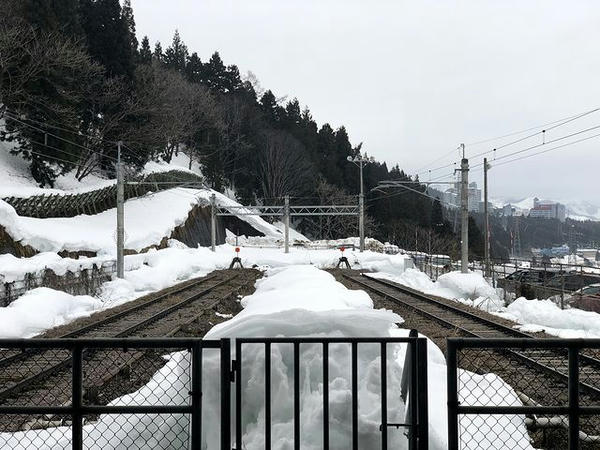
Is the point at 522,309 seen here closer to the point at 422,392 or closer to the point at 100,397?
the point at 100,397

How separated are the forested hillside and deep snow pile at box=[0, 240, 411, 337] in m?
10.8

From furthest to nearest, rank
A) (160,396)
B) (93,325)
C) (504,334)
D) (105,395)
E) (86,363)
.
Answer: (93,325) → (504,334) → (86,363) → (105,395) → (160,396)

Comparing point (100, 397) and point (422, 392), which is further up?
point (422, 392)

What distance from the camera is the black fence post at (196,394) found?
400 cm

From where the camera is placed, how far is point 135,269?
29.5m

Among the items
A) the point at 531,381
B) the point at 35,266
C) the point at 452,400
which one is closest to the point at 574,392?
the point at 452,400

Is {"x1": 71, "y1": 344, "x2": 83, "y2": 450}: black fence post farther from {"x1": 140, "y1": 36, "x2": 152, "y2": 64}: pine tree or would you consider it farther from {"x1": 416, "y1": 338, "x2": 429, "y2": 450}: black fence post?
{"x1": 140, "y1": 36, "x2": 152, "y2": 64}: pine tree

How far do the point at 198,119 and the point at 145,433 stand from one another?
242 ft

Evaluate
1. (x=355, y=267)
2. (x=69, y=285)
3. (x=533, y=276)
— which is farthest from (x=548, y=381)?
(x=355, y=267)

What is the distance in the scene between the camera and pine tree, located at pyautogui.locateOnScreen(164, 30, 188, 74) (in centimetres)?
9194

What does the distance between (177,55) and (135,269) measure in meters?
76.6

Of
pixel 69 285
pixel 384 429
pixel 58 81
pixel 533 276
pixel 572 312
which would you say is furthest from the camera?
pixel 58 81

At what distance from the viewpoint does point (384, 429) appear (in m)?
4.21

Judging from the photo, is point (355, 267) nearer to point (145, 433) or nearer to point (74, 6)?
point (74, 6)
